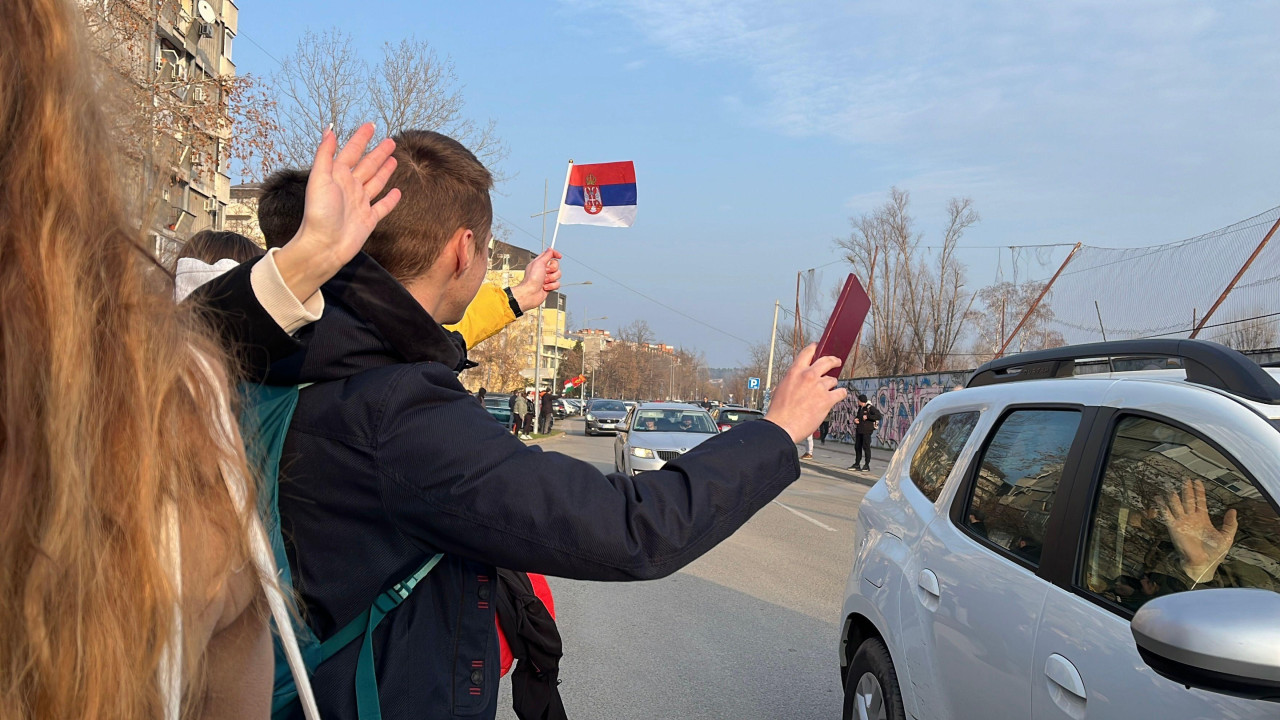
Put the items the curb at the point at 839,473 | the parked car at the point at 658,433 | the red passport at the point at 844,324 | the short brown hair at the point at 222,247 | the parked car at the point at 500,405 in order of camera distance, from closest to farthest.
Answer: the red passport at the point at 844,324, the short brown hair at the point at 222,247, the parked car at the point at 658,433, the curb at the point at 839,473, the parked car at the point at 500,405

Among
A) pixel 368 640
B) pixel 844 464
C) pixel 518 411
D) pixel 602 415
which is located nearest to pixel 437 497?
pixel 368 640

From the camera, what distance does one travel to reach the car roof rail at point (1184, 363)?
85.6 inches

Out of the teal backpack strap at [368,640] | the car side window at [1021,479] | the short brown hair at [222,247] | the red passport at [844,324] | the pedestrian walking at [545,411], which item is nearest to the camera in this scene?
the teal backpack strap at [368,640]

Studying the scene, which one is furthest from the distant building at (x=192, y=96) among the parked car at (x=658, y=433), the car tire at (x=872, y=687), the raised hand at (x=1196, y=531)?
the parked car at (x=658, y=433)

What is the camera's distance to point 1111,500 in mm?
2428

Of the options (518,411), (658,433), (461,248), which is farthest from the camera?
(518,411)

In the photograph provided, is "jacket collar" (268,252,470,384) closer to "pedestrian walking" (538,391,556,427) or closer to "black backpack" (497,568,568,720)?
"black backpack" (497,568,568,720)

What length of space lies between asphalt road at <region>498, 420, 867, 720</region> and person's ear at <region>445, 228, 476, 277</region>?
3.63 metres

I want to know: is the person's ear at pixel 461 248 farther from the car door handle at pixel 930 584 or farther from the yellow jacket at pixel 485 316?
the car door handle at pixel 930 584

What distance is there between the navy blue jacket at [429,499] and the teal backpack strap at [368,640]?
0.8 inches

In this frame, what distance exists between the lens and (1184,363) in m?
2.48

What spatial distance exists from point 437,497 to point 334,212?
1.67 ft

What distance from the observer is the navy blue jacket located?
1.45m

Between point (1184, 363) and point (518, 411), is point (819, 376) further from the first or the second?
point (518, 411)
